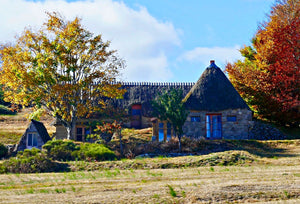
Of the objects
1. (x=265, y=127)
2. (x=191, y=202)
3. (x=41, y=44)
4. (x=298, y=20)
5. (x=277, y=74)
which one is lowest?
(x=191, y=202)

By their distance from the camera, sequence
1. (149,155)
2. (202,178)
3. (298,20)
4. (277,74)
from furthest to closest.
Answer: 1. (298,20)
2. (277,74)
3. (149,155)
4. (202,178)

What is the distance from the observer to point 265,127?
100ft

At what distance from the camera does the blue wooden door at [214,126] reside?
2895 cm

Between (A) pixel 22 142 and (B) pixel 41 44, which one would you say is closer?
(A) pixel 22 142

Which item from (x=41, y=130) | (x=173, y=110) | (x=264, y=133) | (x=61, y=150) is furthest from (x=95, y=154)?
(x=264, y=133)

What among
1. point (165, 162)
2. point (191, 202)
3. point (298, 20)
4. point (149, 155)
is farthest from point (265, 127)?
point (191, 202)

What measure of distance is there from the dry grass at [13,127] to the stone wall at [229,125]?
14.3 metres

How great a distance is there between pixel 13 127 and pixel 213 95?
895 inches

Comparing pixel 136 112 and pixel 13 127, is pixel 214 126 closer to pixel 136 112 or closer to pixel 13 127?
pixel 136 112

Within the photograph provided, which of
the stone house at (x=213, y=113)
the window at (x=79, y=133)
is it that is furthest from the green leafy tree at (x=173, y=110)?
the window at (x=79, y=133)

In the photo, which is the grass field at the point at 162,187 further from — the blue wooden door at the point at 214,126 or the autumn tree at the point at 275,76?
the autumn tree at the point at 275,76

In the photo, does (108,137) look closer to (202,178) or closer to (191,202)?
(202,178)

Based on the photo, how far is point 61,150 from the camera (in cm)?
2302

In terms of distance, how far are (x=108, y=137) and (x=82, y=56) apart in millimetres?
7342
